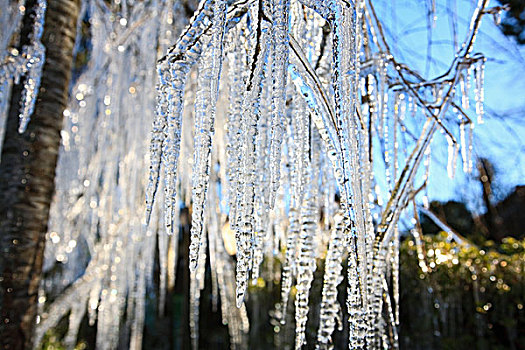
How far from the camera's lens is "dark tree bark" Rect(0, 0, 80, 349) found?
98cm

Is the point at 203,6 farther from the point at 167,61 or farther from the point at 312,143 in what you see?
the point at 312,143

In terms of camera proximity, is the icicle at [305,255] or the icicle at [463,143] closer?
the icicle at [305,255]

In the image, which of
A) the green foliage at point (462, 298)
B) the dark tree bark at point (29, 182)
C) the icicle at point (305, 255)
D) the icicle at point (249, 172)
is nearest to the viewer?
the icicle at point (249, 172)

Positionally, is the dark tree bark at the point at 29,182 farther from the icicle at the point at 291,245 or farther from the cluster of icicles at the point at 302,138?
the icicle at the point at 291,245

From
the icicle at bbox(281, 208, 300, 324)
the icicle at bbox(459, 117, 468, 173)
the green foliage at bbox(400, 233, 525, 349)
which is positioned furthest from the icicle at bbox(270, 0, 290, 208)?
the green foliage at bbox(400, 233, 525, 349)

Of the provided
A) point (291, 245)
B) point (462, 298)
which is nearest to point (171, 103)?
point (291, 245)

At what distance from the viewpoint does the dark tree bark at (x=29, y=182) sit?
98 cm

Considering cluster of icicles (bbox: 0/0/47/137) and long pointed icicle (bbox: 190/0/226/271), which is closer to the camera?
long pointed icicle (bbox: 190/0/226/271)

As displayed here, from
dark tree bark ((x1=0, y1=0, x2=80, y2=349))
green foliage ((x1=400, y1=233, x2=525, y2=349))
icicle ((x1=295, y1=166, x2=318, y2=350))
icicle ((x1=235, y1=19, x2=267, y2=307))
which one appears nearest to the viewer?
icicle ((x1=235, y1=19, x2=267, y2=307))

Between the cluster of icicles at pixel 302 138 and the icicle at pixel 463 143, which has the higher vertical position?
the icicle at pixel 463 143

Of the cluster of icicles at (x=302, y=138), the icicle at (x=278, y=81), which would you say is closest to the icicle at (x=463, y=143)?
the cluster of icicles at (x=302, y=138)

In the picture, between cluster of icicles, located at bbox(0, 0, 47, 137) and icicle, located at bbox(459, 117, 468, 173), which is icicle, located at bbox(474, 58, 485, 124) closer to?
icicle, located at bbox(459, 117, 468, 173)

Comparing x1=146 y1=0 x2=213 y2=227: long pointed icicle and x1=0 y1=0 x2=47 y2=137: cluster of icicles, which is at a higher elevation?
x1=0 y1=0 x2=47 y2=137: cluster of icicles

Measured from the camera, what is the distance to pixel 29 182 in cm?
103
